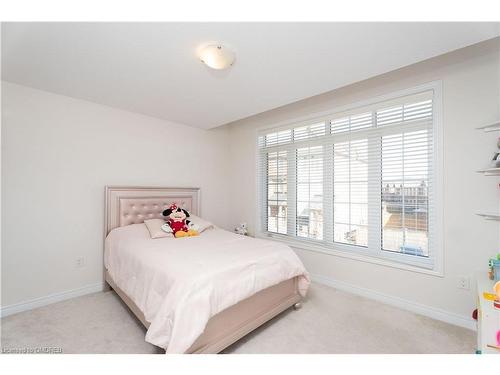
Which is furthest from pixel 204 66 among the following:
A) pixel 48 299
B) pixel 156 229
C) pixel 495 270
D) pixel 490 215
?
pixel 48 299

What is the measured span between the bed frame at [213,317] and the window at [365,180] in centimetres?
103

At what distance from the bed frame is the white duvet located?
12 centimetres

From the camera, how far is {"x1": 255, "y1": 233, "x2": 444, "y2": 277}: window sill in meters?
2.24

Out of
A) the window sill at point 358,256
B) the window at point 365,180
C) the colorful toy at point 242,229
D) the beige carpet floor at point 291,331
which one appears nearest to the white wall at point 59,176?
the beige carpet floor at point 291,331

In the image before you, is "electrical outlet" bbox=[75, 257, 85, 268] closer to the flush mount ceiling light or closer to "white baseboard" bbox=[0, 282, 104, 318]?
"white baseboard" bbox=[0, 282, 104, 318]

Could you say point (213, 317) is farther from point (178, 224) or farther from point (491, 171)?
point (491, 171)

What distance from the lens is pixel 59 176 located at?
2.55 meters

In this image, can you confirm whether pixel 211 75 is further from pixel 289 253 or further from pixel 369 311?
pixel 369 311

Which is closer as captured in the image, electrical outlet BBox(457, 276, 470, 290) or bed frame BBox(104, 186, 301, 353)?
bed frame BBox(104, 186, 301, 353)

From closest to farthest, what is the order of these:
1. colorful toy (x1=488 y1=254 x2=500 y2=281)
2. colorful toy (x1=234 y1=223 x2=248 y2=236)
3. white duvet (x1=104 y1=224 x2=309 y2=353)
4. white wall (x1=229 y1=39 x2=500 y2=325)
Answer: white duvet (x1=104 y1=224 x2=309 y2=353), colorful toy (x1=488 y1=254 x2=500 y2=281), white wall (x1=229 y1=39 x2=500 y2=325), colorful toy (x1=234 y1=223 x2=248 y2=236)

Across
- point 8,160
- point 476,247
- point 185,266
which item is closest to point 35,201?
point 8,160

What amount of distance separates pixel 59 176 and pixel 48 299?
4.31 ft

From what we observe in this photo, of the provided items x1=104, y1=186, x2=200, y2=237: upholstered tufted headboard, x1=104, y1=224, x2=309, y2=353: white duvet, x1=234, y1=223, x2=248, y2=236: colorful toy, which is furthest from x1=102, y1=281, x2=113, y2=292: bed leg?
x1=234, y1=223, x2=248, y2=236: colorful toy

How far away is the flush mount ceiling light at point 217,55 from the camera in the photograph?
5.53ft
